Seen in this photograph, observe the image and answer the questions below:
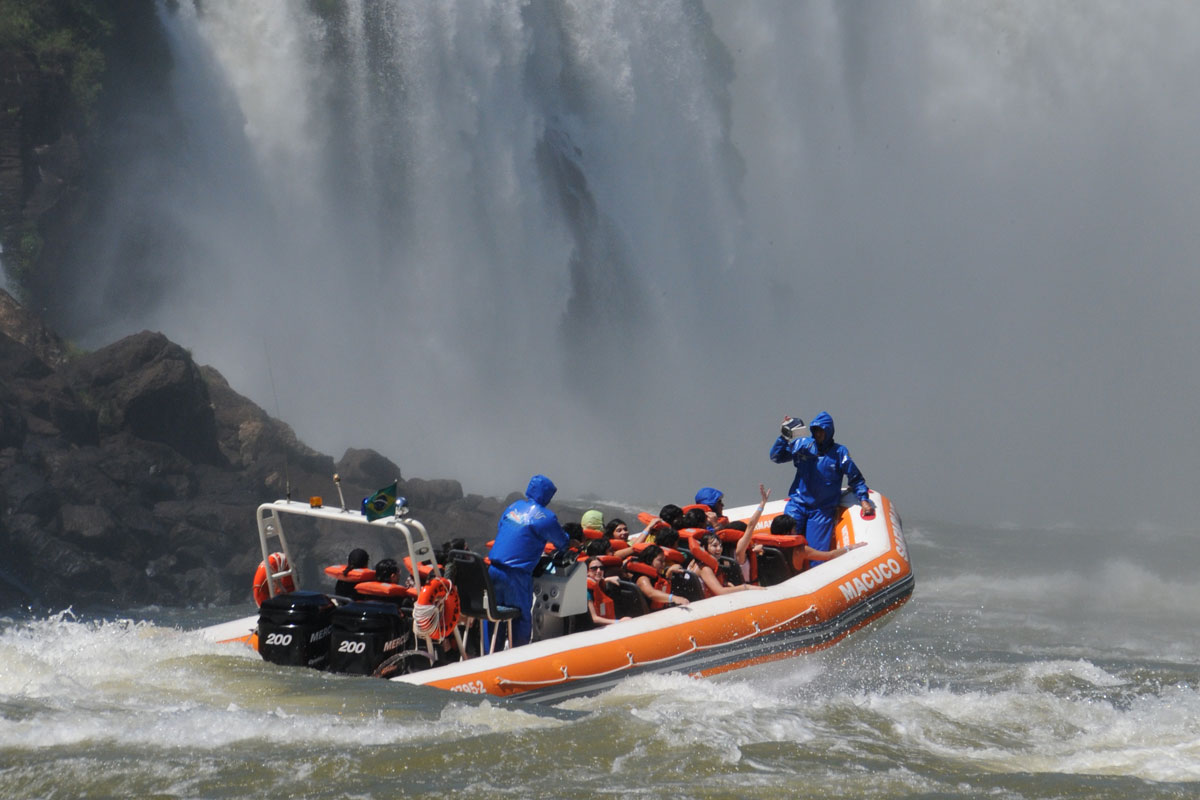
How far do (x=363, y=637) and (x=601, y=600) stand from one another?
186cm

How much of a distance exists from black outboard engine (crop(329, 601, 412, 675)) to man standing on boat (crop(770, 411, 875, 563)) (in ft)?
14.0

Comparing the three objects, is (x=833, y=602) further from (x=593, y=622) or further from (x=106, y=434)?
(x=106, y=434)

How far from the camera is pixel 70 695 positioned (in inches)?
254

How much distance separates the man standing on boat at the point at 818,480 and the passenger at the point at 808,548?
31cm

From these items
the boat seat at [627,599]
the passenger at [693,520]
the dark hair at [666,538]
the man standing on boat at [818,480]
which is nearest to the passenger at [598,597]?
the boat seat at [627,599]

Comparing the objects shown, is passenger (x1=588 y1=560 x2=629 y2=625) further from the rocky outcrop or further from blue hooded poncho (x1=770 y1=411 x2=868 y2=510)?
the rocky outcrop

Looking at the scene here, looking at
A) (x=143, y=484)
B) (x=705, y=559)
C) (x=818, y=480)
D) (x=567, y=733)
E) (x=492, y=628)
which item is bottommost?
(x=567, y=733)

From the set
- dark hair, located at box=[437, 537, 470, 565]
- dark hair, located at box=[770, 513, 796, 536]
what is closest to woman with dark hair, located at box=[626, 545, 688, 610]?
dark hair, located at box=[437, 537, 470, 565]

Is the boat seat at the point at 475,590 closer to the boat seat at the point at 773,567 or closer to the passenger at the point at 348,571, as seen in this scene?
the passenger at the point at 348,571

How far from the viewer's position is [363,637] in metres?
7.54

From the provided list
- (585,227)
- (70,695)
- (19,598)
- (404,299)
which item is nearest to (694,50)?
(585,227)

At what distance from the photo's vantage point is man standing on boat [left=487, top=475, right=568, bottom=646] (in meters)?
7.91

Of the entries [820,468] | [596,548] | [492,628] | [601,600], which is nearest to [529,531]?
[492,628]

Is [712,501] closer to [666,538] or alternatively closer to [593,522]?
[593,522]
